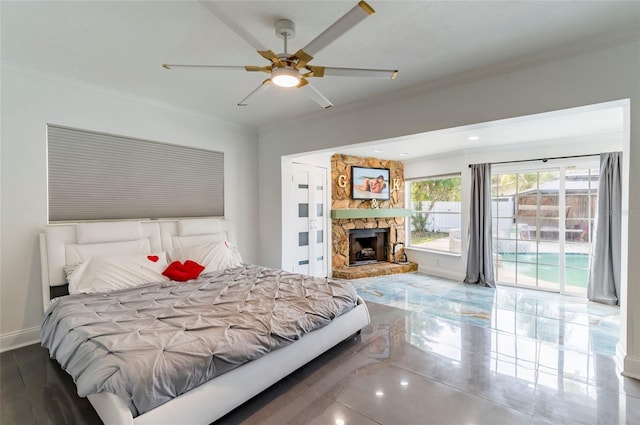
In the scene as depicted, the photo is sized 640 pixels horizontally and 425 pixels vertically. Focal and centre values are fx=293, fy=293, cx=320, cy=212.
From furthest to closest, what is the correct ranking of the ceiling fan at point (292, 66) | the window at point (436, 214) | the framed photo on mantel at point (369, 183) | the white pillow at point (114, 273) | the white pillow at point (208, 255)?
the framed photo on mantel at point (369, 183)
the window at point (436, 214)
the white pillow at point (208, 255)
the white pillow at point (114, 273)
the ceiling fan at point (292, 66)

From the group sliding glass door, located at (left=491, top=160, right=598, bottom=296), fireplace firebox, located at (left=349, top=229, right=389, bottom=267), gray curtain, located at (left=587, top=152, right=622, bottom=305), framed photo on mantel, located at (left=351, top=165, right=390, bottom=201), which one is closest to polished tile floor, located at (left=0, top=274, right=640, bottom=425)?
gray curtain, located at (left=587, top=152, right=622, bottom=305)

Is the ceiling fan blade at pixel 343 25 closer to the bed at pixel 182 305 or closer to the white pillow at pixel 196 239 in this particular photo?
the bed at pixel 182 305

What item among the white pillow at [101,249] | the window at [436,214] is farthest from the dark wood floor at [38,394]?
the window at [436,214]

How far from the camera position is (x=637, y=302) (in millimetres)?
2271

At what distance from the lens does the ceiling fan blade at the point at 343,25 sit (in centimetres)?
145

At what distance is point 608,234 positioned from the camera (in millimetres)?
4203

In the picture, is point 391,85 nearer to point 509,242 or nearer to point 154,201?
Answer: point 154,201

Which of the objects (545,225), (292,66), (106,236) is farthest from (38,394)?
(545,225)

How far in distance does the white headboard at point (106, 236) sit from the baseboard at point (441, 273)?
422 centimetres

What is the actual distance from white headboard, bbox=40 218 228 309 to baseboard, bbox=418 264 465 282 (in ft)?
13.9

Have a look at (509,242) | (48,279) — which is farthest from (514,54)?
(48,279)

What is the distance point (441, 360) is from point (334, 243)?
3.46 meters

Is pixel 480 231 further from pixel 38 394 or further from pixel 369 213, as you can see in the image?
pixel 38 394

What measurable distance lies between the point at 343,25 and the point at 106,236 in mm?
3167
